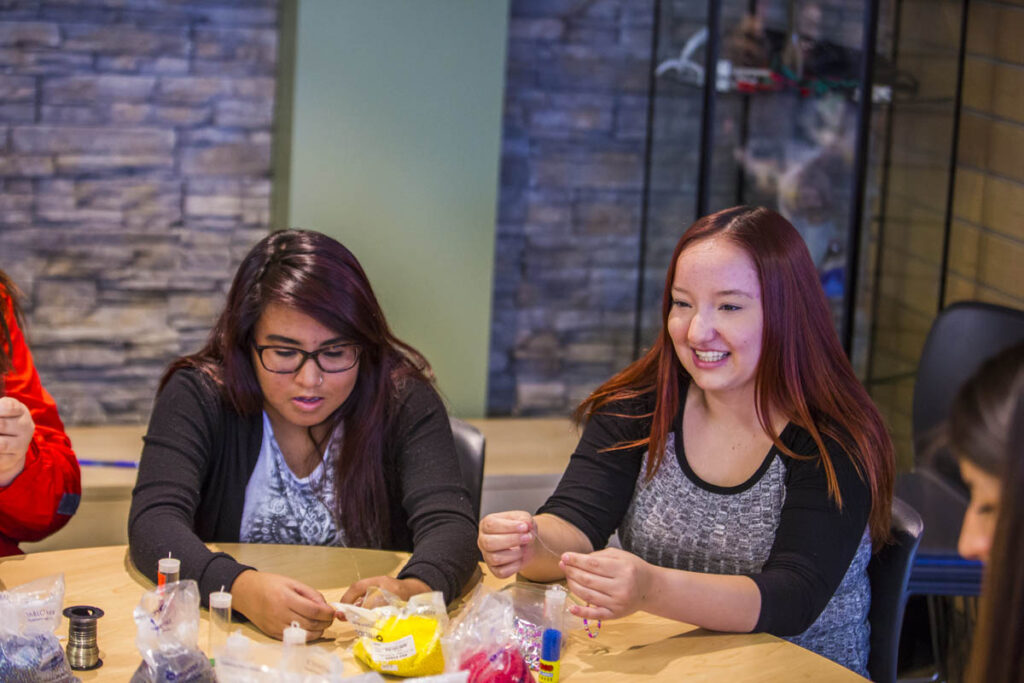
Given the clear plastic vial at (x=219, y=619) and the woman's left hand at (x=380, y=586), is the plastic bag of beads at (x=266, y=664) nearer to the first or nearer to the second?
the clear plastic vial at (x=219, y=619)

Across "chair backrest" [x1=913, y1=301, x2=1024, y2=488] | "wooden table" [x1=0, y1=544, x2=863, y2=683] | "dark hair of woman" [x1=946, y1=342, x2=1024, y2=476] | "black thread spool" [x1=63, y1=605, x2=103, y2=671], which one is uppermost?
"dark hair of woman" [x1=946, y1=342, x2=1024, y2=476]

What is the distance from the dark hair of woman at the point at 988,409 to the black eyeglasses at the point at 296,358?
1.14 meters

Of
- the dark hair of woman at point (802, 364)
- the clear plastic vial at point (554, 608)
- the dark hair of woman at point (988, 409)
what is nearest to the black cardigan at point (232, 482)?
the clear plastic vial at point (554, 608)

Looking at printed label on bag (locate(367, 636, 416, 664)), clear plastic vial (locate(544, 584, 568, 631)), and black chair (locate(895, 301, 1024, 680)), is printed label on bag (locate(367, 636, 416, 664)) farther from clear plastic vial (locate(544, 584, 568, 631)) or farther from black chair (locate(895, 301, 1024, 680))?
black chair (locate(895, 301, 1024, 680))

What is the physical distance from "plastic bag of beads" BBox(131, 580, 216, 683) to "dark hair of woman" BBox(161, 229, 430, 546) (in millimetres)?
609

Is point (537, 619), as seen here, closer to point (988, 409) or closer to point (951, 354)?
point (988, 409)

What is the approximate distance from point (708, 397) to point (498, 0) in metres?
2.01

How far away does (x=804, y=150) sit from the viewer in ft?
12.3

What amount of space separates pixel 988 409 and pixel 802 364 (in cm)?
85

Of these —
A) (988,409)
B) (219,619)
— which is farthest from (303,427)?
(988,409)

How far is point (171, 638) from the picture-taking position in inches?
57.8

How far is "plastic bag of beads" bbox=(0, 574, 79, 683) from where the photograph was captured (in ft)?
4.80

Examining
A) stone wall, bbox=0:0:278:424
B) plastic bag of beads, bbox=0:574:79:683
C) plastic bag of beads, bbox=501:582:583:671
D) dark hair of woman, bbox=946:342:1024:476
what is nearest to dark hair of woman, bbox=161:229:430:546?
plastic bag of beads, bbox=501:582:583:671

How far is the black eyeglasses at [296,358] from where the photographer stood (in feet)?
6.59
